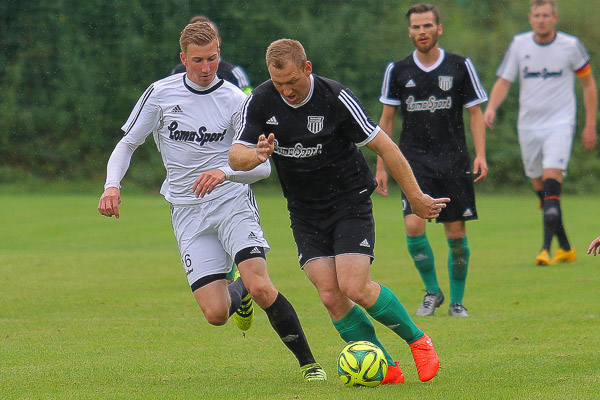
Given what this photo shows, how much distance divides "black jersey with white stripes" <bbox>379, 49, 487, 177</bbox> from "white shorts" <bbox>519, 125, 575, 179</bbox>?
8.29ft

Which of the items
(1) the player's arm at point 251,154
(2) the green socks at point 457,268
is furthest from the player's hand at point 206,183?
(2) the green socks at point 457,268

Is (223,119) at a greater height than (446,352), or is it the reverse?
(223,119)

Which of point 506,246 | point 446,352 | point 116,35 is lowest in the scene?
point 506,246

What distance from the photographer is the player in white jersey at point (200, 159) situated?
589 centimetres

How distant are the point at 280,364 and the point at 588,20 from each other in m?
17.6

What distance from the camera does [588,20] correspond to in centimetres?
2158

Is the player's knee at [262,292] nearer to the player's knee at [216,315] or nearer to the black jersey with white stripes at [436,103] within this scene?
the player's knee at [216,315]

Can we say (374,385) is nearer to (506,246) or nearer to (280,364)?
(280,364)

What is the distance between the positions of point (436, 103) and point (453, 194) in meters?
0.73

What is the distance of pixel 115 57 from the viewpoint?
19609 mm

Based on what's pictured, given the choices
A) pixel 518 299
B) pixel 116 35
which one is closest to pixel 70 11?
pixel 116 35

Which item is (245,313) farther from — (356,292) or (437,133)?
(437,133)

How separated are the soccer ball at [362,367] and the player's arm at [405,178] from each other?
2.53ft

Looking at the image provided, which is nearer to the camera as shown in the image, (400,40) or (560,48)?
(560,48)
